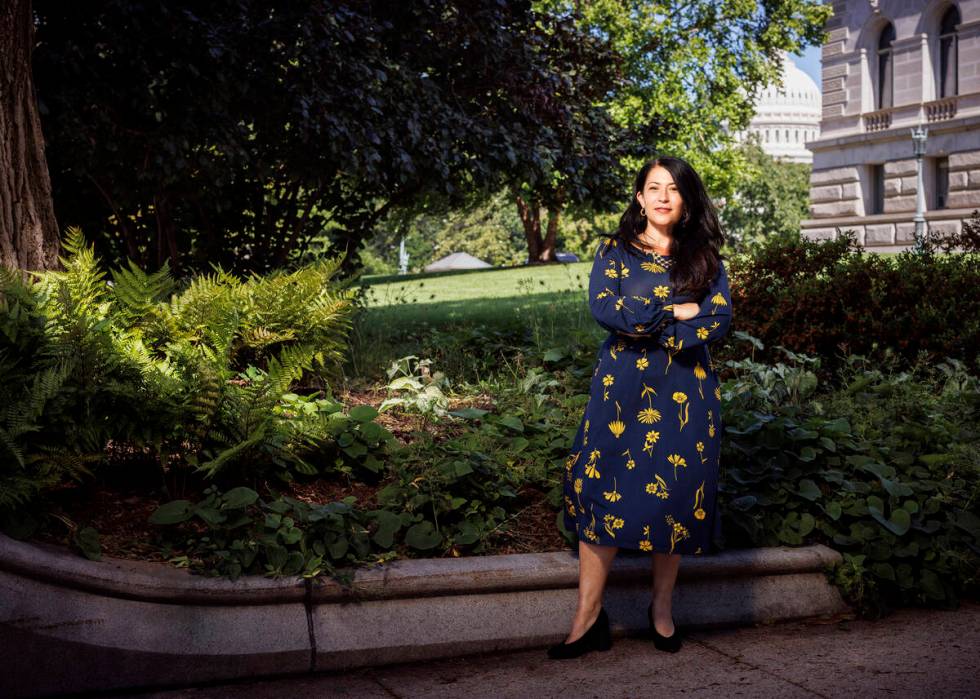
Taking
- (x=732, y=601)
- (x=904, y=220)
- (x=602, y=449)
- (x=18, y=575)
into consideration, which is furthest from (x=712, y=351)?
(x=904, y=220)

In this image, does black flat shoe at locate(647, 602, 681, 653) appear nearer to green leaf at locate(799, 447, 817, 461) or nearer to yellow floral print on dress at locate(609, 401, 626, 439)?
yellow floral print on dress at locate(609, 401, 626, 439)

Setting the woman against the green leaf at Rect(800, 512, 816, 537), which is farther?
→ the green leaf at Rect(800, 512, 816, 537)

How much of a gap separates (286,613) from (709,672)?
5.61 ft

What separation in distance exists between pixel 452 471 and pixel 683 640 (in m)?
1.32

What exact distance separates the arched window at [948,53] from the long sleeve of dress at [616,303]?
Answer: 27.5 meters

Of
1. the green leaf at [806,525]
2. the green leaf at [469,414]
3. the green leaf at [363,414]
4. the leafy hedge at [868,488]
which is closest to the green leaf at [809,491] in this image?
the leafy hedge at [868,488]

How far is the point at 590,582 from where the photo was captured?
163 inches

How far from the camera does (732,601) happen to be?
15.3ft

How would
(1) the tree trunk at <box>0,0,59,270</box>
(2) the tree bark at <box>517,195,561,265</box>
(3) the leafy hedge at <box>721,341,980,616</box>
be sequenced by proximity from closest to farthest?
(3) the leafy hedge at <box>721,341,980,616</box>, (1) the tree trunk at <box>0,0,59,270</box>, (2) the tree bark at <box>517,195,561,265</box>

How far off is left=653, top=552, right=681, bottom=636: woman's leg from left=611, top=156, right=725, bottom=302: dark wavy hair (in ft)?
3.61

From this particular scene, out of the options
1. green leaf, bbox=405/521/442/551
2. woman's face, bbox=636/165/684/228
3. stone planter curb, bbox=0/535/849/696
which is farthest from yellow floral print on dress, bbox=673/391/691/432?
green leaf, bbox=405/521/442/551

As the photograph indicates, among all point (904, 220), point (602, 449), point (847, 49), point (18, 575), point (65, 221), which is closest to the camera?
point (18, 575)

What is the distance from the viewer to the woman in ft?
13.3

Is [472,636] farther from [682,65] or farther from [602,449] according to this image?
[682,65]
